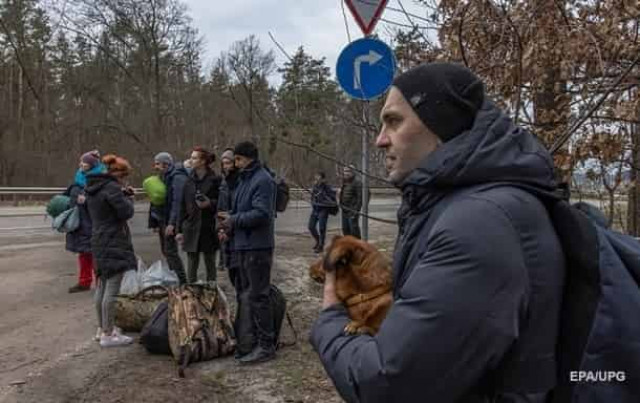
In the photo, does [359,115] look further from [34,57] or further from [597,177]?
[34,57]

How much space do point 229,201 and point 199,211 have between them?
58.1 inches

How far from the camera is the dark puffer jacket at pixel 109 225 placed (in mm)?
5574

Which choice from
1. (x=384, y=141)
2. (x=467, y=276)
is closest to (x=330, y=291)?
(x=384, y=141)

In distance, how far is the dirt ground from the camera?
446 centimetres

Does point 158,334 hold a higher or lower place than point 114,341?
higher

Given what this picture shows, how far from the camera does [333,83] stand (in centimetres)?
366

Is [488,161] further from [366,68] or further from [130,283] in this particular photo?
[130,283]

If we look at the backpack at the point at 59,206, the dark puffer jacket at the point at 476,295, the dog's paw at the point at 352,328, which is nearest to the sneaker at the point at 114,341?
the backpack at the point at 59,206

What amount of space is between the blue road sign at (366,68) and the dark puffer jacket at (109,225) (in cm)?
280

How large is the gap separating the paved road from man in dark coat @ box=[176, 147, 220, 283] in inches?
131

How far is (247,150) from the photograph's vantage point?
17.4 ft

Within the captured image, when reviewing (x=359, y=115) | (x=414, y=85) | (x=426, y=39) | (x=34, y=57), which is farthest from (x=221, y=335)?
(x=34, y=57)

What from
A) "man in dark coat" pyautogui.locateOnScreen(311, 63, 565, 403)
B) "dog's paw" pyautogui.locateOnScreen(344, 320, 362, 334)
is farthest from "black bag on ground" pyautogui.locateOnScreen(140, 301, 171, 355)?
"man in dark coat" pyautogui.locateOnScreen(311, 63, 565, 403)

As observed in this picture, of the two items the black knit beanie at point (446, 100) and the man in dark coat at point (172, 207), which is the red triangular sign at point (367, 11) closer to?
the black knit beanie at point (446, 100)
